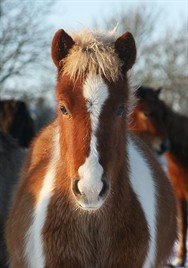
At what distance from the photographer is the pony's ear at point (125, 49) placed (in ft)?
13.8

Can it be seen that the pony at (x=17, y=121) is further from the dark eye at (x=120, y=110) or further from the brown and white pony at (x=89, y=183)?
the dark eye at (x=120, y=110)

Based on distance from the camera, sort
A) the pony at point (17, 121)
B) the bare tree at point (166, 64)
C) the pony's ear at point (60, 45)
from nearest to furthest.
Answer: the pony's ear at point (60, 45), the pony at point (17, 121), the bare tree at point (166, 64)

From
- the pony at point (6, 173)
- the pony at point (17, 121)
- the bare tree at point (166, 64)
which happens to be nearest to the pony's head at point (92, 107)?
the pony at point (6, 173)

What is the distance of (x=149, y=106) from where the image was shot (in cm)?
1051

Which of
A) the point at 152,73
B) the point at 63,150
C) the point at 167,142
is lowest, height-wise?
the point at 152,73

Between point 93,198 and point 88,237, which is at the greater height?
point 93,198

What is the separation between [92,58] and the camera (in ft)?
13.2

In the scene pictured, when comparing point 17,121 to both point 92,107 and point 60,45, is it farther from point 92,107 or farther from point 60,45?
point 92,107

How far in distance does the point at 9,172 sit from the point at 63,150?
1.85 metres

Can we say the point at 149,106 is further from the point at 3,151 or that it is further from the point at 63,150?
the point at 63,150

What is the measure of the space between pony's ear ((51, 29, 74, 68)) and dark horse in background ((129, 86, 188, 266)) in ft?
18.6

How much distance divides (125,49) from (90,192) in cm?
111

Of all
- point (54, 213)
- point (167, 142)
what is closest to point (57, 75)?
point (54, 213)

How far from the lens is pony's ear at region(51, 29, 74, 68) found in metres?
4.19
